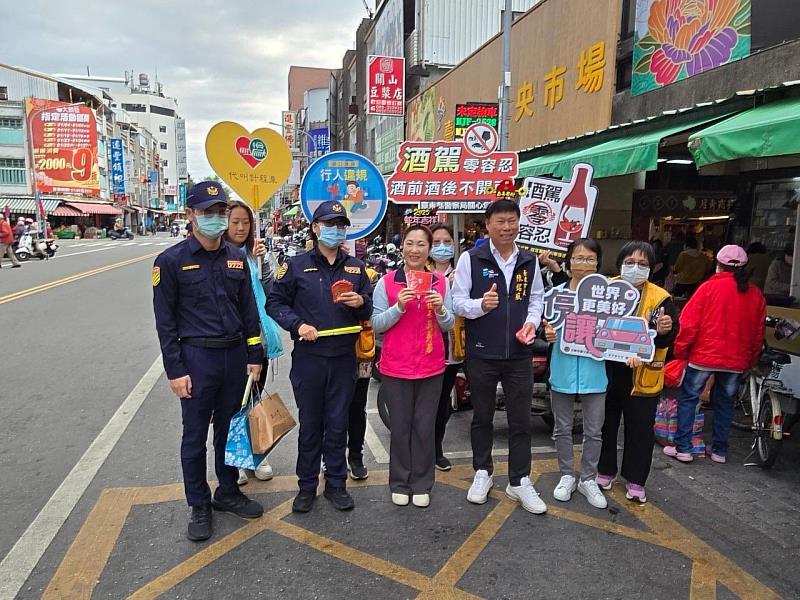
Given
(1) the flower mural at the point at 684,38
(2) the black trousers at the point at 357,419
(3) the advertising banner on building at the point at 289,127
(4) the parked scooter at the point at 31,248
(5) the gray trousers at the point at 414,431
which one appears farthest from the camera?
(3) the advertising banner on building at the point at 289,127

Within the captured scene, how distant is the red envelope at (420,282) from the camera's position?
11.2ft

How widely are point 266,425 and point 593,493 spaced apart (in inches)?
86.9

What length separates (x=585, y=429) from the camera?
3824mm

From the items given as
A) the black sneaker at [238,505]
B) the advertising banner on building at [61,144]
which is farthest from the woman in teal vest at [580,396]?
the advertising banner on building at [61,144]

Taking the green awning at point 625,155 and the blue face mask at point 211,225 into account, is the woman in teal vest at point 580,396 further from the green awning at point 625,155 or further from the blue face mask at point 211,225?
the green awning at point 625,155

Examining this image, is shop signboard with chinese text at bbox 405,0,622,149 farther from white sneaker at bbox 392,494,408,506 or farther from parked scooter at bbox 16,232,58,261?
parked scooter at bbox 16,232,58,261

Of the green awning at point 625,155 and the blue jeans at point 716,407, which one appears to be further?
the green awning at point 625,155

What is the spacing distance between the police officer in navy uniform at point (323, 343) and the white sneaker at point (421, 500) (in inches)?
16.4

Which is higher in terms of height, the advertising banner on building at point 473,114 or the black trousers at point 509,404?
the advertising banner on building at point 473,114

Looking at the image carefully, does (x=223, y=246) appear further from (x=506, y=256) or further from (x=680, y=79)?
(x=680, y=79)

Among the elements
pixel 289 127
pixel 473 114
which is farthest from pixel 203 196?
pixel 289 127

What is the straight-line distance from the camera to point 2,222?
63.1ft

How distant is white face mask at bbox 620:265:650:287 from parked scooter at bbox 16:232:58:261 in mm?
25183

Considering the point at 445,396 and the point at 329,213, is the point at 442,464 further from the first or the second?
the point at 329,213
